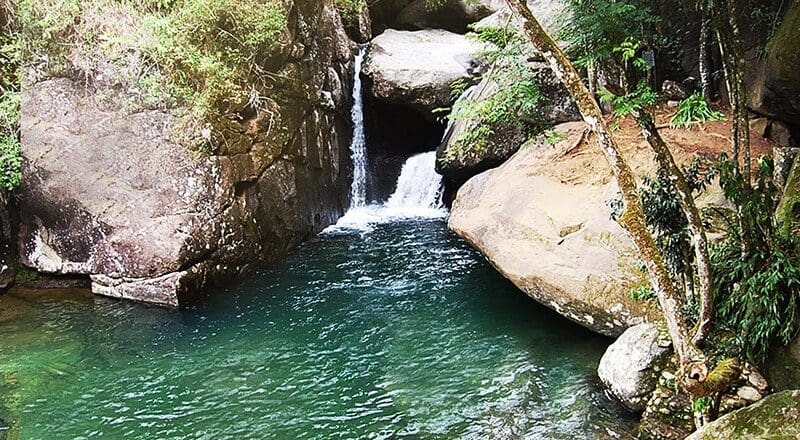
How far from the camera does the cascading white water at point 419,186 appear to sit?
1806cm

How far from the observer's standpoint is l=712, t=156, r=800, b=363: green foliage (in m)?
5.98

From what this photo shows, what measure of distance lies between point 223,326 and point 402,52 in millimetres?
11919

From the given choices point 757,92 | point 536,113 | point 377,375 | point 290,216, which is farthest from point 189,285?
point 757,92

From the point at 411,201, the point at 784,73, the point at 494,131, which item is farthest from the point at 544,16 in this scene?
the point at 784,73

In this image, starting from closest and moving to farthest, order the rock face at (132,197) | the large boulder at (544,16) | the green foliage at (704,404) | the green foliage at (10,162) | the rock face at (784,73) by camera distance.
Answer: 1. the green foliage at (704,404)
2. the rock face at (784,73)
3. the rock face at (132,197)
4. the green foliage at (10,162)
5. the large boulder at (544,16)

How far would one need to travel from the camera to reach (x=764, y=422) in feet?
15.9

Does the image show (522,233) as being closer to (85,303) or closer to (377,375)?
(377,375)

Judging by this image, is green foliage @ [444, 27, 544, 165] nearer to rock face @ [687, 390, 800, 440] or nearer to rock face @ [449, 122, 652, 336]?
rock face @ [449, 122, 652, 336]

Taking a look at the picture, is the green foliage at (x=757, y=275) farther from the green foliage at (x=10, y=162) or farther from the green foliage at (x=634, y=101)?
the green foliage at (x=10, y=162)

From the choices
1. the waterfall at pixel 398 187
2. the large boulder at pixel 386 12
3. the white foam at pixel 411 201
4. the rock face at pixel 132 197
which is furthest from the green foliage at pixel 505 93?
the large boulder at pixel 386 12

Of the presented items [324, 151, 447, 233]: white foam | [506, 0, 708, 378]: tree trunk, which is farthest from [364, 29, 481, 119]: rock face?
[506, 0, 708, 378]: tree trunk

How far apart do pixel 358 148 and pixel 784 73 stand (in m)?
12.8

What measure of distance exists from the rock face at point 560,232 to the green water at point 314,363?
81 cm

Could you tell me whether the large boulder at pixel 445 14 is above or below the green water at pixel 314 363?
above
